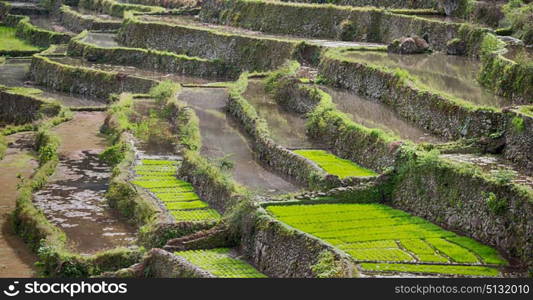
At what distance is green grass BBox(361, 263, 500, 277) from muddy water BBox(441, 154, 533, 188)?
10.1 feet

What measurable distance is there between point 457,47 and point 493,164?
15.9 meters

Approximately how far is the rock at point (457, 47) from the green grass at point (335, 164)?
36.4 ft

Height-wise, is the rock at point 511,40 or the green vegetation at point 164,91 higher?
the rock at point 511,40

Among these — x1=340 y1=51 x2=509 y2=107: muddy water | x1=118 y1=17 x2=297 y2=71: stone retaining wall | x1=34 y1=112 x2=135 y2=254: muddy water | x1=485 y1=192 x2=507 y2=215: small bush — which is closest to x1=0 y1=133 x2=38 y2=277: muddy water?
x1=34 y1=112 x2=135 y2=254: muddy water

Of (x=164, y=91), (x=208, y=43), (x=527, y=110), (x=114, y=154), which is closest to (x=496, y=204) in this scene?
(x=527, y=110)

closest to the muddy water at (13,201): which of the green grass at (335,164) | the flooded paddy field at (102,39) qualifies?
the green grass at (335,164)

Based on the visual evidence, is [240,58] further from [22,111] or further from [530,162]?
[530,162]

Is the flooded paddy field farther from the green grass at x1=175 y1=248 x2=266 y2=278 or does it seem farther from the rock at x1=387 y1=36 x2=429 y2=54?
the green grass at x1=175 y1=248 x2=266 y2=278

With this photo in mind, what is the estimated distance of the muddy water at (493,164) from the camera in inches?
1081

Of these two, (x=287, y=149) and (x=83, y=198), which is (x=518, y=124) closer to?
(x=287, y=149)

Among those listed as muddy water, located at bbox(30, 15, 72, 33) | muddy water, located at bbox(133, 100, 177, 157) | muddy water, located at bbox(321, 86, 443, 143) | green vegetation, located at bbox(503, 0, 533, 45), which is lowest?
muddy water, located at bbox(30, 15, 72, 33)

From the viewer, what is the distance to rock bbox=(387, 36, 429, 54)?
44812 millimetres

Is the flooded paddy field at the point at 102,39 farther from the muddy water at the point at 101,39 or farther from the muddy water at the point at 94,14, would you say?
the muddy water at the point at 94,14

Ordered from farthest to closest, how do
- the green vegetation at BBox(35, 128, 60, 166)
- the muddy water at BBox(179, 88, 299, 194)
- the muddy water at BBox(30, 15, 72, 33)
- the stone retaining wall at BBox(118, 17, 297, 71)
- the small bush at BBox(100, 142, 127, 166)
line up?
the muddy water at BBox(30, 15, 72, 33), the stone retaining wall at BBox(118, 17, 297, 71), the green vegetation at BBox(35, 128, 60, 166), the small bush at BBox(100, 142, 127, 166), the muddy water at BBox(179, 88, 299, 194)
